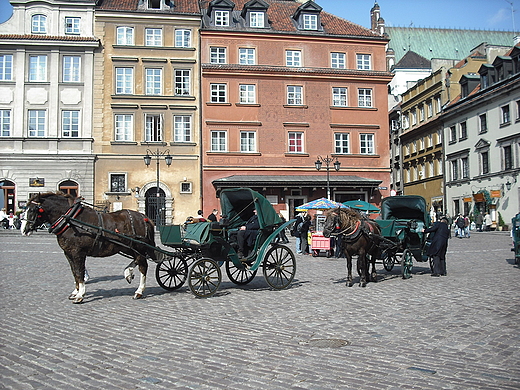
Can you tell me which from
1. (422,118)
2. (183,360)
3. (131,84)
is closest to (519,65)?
(422,118)

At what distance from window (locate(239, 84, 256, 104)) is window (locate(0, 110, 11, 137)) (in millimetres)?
15999

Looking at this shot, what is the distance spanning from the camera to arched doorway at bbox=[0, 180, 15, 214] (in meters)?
36.2

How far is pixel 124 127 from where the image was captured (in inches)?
1465

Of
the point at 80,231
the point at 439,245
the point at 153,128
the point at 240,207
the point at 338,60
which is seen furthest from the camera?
the point at 338,60

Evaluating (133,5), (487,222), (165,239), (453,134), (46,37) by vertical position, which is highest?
(133,5)

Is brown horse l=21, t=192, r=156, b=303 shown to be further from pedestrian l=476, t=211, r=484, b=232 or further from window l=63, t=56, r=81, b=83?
pedestrian l=476, t=211, r=484, b=232

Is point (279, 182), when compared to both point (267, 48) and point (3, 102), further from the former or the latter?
point (3, 102)

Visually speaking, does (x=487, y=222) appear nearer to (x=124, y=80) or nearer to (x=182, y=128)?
(x=182, y=128)

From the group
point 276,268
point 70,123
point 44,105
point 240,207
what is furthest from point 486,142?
point 276,268

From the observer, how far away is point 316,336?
7.06 m

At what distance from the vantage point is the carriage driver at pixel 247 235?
38.0 feet

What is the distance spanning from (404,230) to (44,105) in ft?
99.1

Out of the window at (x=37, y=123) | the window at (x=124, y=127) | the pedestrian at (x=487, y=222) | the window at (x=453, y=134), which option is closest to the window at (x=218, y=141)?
the window at (x=124, y=127)

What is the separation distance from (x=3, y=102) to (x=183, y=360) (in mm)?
35689
